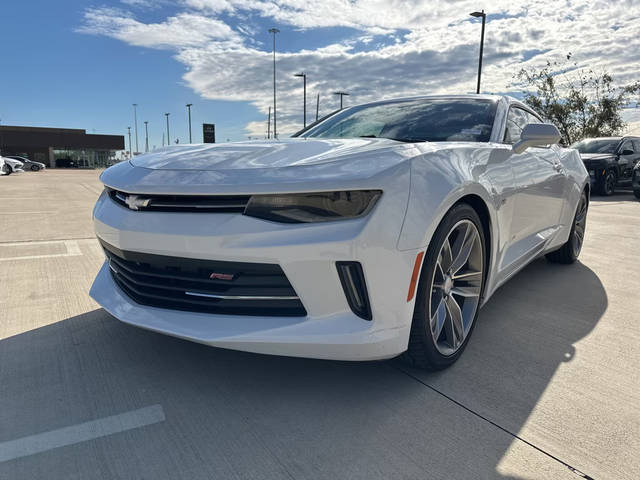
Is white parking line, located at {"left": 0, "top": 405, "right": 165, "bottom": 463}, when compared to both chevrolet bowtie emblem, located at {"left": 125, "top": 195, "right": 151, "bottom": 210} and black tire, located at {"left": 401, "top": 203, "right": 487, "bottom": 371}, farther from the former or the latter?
black tire, located at {"left": 401, "top": 203, "right": 487, "bottom": 371}

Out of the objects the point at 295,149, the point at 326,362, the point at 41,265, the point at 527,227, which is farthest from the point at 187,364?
the point at 41,265

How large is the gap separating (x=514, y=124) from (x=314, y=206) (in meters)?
2.16

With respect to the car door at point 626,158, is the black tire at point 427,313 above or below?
below

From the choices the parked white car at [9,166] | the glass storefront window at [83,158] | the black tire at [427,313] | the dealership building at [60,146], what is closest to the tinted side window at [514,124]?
the black tire at [427,313]

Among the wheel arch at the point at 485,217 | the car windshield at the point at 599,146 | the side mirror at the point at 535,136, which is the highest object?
the car windshield at the point at 599,146

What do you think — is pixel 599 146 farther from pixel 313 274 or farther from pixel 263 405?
pixel 263 405

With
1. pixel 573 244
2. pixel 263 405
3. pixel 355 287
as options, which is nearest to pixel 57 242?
pixel 263 405

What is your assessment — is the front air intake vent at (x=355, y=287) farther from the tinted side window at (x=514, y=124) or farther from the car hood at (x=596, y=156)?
the car hood at (x=596, y=156)

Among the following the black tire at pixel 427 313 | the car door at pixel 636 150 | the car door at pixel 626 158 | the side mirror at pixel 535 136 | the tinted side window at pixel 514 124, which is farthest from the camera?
the car door at pixel 636 150

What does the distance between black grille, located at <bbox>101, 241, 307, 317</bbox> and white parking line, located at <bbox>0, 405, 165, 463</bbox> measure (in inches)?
17.4

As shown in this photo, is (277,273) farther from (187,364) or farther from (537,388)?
(537,388)

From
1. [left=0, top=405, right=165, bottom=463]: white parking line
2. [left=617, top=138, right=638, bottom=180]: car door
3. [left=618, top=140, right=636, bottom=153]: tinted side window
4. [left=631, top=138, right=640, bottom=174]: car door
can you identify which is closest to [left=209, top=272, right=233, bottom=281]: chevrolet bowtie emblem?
[left=0, top=405, right=165, bottom=463]: white parking line

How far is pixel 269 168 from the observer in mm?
1935

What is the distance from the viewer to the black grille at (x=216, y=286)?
1.85 meters
